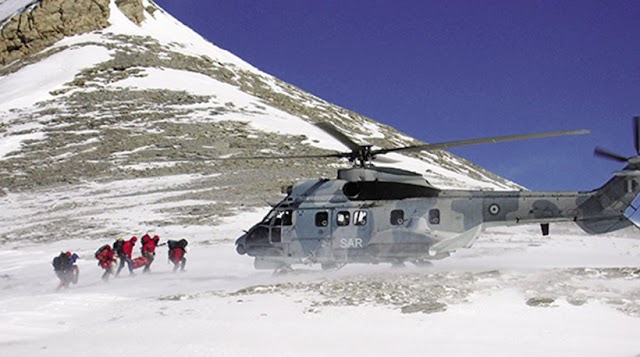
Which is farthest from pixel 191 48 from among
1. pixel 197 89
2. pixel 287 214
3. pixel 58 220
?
pixel 287 214

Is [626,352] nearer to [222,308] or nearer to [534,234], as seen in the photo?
[222,308]

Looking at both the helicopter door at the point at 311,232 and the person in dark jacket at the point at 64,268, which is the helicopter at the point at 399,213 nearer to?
the helicopter door at the point at 311,232

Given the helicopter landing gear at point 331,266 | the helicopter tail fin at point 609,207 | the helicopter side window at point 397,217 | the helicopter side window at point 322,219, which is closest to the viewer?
the helicopter tail fin at point 609,207

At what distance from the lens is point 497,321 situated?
859cm

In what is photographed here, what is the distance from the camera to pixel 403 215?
1377 centimetres

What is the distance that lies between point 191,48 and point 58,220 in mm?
65615

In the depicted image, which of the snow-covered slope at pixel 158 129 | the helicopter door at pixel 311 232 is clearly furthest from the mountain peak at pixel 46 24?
the helicopter door at pixel 311 232

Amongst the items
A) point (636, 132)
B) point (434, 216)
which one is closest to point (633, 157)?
point (636, 132)

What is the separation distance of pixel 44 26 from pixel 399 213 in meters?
89.4

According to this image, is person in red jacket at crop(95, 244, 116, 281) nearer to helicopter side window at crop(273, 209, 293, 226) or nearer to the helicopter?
the helicopter

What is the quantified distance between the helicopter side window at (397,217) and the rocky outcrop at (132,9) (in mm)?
94184

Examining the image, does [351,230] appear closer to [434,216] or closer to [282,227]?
[282,227]

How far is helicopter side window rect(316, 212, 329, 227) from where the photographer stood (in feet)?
47.2

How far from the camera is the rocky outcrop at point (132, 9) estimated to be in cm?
9762
